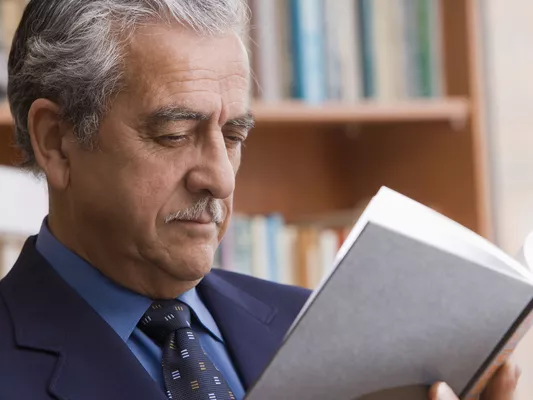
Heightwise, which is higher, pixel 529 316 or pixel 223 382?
pixel 529 316

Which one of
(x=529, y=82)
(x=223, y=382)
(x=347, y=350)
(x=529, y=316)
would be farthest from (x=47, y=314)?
(x=529, y=82)

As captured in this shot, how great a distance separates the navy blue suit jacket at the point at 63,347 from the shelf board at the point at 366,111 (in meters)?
0.72

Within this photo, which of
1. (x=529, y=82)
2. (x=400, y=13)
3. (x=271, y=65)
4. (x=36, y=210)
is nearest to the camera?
(x=36, y=210)

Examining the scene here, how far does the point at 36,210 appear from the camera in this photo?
1.80 m

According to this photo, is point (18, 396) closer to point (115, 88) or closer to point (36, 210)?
point (115, 88)

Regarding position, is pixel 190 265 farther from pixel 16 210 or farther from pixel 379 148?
pixel 379 148

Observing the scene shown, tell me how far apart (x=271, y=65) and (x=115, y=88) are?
871mm

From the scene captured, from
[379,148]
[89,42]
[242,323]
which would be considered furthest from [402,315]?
[379,148]

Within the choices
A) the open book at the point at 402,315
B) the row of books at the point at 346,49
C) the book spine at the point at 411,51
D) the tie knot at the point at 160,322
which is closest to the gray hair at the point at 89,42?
the tie knot at the point at 160,322

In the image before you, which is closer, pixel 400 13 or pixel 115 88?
pixel 115 88

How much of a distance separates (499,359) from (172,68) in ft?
1.68

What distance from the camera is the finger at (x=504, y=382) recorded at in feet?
3.70

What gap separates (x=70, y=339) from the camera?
47.5 inches

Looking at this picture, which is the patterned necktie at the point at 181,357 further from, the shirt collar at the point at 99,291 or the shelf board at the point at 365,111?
the shelf board at the point at 365,111
